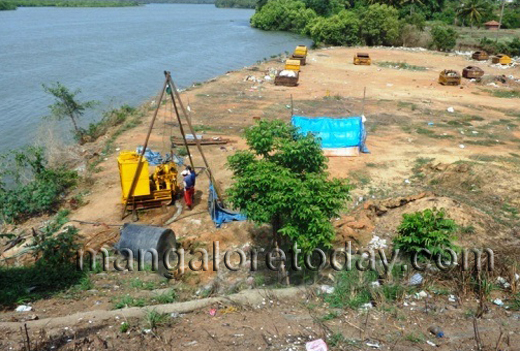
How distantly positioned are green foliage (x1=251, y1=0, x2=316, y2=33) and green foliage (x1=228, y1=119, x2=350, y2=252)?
4977 cm

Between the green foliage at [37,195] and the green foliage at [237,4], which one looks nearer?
the green foliage at [37,195]

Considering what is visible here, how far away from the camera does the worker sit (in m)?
8.54

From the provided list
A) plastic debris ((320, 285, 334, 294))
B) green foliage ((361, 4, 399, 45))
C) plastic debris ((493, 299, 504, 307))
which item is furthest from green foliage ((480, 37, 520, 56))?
plastic debris ((320, 285, 334, 294))

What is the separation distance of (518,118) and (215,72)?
728 inches

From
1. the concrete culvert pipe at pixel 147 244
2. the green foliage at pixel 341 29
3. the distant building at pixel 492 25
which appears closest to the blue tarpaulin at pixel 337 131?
the concrete culvert pipe at pixel 147 244

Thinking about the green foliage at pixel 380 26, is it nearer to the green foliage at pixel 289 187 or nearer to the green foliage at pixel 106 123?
the green foliage at pixel 106 123

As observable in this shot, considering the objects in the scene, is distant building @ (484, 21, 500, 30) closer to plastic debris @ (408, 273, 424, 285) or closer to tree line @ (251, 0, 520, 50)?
tree line @ (251, 0, 520, 50)

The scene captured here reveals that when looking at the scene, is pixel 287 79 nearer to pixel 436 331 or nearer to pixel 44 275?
pixel 44 275

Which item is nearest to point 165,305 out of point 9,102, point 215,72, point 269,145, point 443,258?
point 269,145

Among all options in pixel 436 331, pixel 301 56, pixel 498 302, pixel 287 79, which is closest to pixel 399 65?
pixel 301 56

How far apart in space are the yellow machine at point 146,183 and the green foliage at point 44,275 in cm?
167

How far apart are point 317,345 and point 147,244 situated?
3.47m

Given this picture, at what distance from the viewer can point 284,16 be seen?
5459 cm

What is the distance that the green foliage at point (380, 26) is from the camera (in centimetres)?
3859
